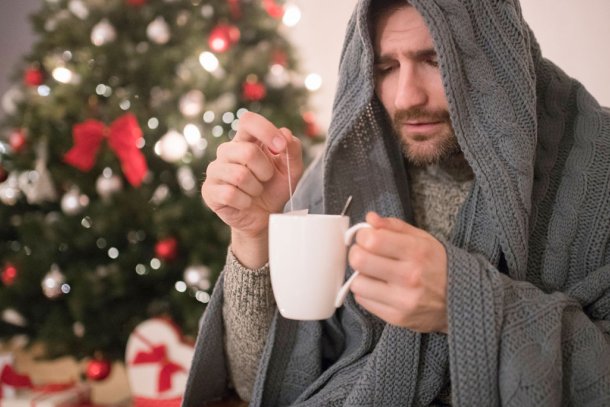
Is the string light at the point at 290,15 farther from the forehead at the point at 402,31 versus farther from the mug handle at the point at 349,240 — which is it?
the mug handle at the point at 349,240

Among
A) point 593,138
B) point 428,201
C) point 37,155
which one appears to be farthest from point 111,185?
point 593,138

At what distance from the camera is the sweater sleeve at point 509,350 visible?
66cm

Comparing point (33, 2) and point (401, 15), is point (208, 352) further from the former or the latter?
point (33, 2)

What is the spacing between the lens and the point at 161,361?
1615mm

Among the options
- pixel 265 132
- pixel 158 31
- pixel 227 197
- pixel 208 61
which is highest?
pixel 158 31

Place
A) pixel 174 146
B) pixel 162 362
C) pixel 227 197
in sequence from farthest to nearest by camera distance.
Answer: pixel 174 146
pixel 162 362
pixel 227 197

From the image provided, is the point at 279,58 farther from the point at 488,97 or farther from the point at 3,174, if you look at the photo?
the point at 488,97

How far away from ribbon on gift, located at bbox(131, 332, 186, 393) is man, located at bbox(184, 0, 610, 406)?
64 centimetres

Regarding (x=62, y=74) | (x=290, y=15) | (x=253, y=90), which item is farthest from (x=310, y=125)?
(x=62, y=74)

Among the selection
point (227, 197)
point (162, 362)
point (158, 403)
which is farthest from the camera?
point (162, 362)

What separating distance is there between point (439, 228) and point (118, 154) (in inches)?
49.3

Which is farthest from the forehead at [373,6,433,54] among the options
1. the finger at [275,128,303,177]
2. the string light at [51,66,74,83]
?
the string light at [51,66,74,83]

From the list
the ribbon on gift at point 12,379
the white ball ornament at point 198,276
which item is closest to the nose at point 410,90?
the white ball ornament at point 198,276

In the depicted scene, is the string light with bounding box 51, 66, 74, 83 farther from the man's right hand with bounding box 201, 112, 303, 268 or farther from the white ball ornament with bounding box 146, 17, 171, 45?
the man's right hand with bounding box 201, 112, 303, 268
